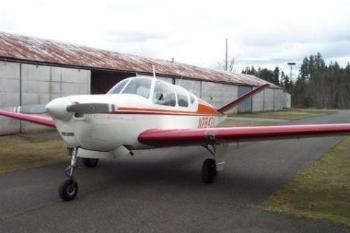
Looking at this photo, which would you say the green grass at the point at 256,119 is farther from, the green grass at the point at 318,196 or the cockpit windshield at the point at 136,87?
the cockpit windshield at the point at 136,87

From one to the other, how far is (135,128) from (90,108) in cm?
153

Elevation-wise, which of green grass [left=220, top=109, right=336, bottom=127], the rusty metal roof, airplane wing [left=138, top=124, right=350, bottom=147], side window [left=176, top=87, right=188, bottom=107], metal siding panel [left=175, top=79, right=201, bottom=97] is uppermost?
the rusty metal roof

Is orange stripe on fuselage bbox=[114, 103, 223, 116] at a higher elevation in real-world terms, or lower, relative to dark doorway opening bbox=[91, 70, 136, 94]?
lower

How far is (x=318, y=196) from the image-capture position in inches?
308

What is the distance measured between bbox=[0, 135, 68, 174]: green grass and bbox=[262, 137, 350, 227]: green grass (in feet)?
19.6

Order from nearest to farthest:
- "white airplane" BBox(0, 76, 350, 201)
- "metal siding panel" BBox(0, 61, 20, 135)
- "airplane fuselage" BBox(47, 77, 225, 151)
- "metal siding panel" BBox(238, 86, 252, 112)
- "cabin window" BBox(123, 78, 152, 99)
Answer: "white airplane" BBox(0, 76, 350, 201) → "airplane fuselage" BBox(47, 77, 225, 151) → "cabin window" BBox(123, 78, 152, 99) → "metal siding panel" BBox(0, 61, 20, 135) → "metal siding panel" BBox(238, 86, 252, 112)

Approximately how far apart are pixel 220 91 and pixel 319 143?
78.6 feet

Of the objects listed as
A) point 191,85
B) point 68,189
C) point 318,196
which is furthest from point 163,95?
point 191,85

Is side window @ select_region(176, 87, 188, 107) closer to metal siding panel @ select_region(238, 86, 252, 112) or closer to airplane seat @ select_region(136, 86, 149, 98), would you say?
airplane seat @ select_region(136, 86, 149, 98)

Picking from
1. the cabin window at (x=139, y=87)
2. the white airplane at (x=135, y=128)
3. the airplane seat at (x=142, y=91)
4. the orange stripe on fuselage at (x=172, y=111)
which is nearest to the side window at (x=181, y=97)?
the white airplane at (x=135, y=128)

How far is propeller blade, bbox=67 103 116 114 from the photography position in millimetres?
7160

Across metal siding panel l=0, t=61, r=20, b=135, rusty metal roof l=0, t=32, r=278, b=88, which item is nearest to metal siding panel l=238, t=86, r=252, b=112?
rusty metal roof l=0, t=32, r=278, b=88

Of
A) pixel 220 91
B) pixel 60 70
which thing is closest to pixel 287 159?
pixel 60 70

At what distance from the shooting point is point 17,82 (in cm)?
1852
